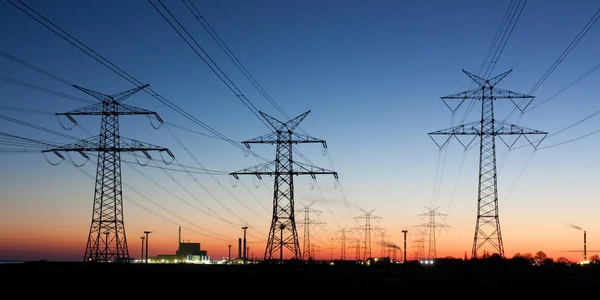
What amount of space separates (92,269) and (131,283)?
27.1 feet

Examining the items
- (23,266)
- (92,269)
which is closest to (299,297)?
(92,269)

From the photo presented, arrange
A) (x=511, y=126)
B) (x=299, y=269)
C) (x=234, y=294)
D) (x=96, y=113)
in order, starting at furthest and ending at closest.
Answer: (x=299, y=269) → (x=511, y=126) → (x=96, y=113) → (x=234, y=294)

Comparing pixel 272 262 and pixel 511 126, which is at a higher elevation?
pixel 511 126

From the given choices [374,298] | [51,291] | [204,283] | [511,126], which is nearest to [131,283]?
[204,283]

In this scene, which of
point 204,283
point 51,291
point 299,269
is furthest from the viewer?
point 299,269

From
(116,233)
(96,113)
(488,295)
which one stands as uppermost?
(96,113)

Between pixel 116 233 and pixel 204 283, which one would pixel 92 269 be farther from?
pixel 204 283

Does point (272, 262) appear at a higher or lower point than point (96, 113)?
lower

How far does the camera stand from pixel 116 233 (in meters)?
67.8

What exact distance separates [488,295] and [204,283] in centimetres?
2526

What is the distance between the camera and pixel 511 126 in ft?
264

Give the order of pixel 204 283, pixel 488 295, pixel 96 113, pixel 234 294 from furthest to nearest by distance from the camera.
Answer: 1. pixel 96 113
2. pixel 204 283
3. pixel 488 295
4. pixel 234 294

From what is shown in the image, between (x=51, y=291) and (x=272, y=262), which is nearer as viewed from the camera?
(x=51, y=291)

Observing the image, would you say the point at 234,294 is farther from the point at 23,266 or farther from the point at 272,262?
the point at 272,262
